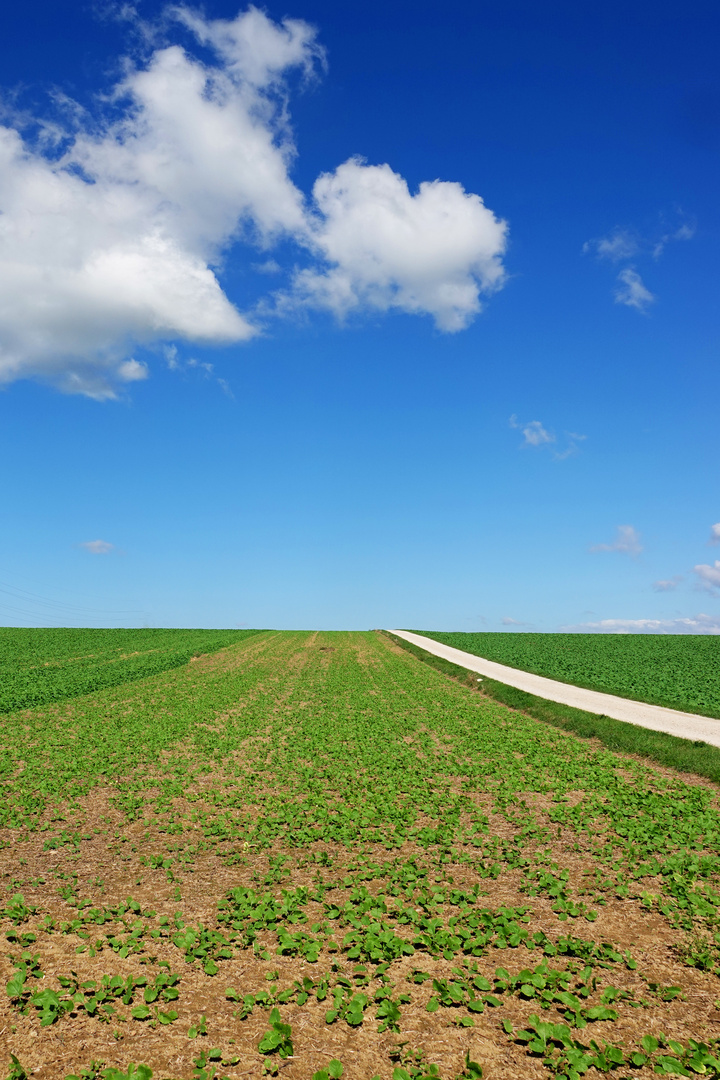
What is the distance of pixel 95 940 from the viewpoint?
8.45 m

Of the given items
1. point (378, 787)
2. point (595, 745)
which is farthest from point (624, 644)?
point (378, 787)

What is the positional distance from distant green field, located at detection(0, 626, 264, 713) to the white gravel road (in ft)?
74.4

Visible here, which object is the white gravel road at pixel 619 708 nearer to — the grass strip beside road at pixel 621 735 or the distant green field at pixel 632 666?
the grass strip beside road at pixel 621 735

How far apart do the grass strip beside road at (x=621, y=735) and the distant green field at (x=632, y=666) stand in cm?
615

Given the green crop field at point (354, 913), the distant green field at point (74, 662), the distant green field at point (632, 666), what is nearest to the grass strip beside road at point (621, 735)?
the green crop field at point (354, 913)

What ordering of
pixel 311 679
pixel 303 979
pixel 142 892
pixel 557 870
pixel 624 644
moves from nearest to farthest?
pixel 303 979 < pixel 142 892 < pixel 557 870 < pixel 311 679 < pixel 624 644

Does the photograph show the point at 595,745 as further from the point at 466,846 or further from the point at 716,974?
the point at 716,974

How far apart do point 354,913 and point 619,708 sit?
2160cm

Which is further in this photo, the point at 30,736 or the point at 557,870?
the point at 30,736

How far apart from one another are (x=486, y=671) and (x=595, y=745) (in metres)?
20.4

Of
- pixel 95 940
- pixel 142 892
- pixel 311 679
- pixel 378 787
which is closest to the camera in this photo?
pixel 95 940

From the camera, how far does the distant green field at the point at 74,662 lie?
31.3 m

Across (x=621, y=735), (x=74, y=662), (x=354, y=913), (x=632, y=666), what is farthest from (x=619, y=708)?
(x=74, y=662)

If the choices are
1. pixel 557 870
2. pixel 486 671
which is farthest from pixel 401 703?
pixel 557 870
